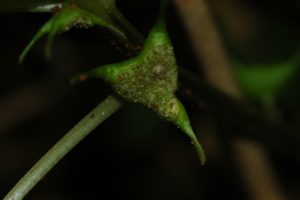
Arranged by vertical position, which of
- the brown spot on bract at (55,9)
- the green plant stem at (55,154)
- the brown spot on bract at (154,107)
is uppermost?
the brown spot on bract at (55,9)

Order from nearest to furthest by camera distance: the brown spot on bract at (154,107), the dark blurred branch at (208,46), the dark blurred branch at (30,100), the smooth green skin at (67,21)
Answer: the smooth green skin at (67,21), the brown spot on bract at (154,107), the dark blurred branch at (208,46), the dark blurred branch at (30,100)

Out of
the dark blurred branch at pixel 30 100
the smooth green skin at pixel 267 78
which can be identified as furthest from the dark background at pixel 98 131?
the smooth green skin at pixel 267 78

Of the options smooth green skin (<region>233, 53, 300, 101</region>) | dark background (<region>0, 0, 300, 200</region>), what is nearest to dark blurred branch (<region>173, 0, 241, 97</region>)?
smooth green skin (<region>233, 53, 300, 101</region>)

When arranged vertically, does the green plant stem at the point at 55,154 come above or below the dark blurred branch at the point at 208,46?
above

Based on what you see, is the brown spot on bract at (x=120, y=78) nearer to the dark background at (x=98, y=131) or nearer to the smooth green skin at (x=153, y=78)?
the smooth green skin at (x=153, y=78)

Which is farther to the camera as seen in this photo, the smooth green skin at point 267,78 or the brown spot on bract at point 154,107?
the smooth green skin at point 267,78

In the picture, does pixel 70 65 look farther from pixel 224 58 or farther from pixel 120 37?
pixel 120 37
